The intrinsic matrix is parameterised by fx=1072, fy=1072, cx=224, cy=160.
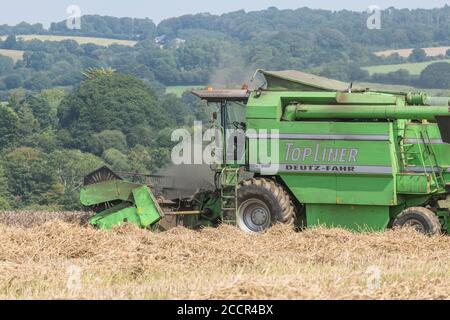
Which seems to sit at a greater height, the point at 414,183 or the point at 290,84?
the point at 290,84

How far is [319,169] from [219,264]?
474cm

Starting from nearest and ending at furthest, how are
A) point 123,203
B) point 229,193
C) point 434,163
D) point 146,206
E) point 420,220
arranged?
point 420,220
point 434,163
point 146,206
point 229,193
point 123,203

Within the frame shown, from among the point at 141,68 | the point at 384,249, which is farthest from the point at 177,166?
the point at 141,68

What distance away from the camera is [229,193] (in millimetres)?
18266

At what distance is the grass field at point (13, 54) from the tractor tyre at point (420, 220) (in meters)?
169

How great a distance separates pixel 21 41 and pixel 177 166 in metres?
185

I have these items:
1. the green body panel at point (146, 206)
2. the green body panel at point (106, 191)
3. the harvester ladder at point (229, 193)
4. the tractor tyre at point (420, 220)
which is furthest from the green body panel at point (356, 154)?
the green body panel at point (106, 191)

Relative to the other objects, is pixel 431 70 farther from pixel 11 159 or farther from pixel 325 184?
pixel 325 184

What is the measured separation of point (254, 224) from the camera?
18.1 meters

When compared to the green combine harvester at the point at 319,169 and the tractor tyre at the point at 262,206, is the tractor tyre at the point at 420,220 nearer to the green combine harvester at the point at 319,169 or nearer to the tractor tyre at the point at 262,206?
the green combine harvester at the point at 319,169

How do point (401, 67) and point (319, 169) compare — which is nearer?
point (319, 169)

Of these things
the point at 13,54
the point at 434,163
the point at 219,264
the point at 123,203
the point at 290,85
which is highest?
the point at 290,85

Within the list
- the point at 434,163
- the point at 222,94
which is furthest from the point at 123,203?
the point at 434,163

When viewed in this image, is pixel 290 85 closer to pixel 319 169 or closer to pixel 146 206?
pixel 319 169
